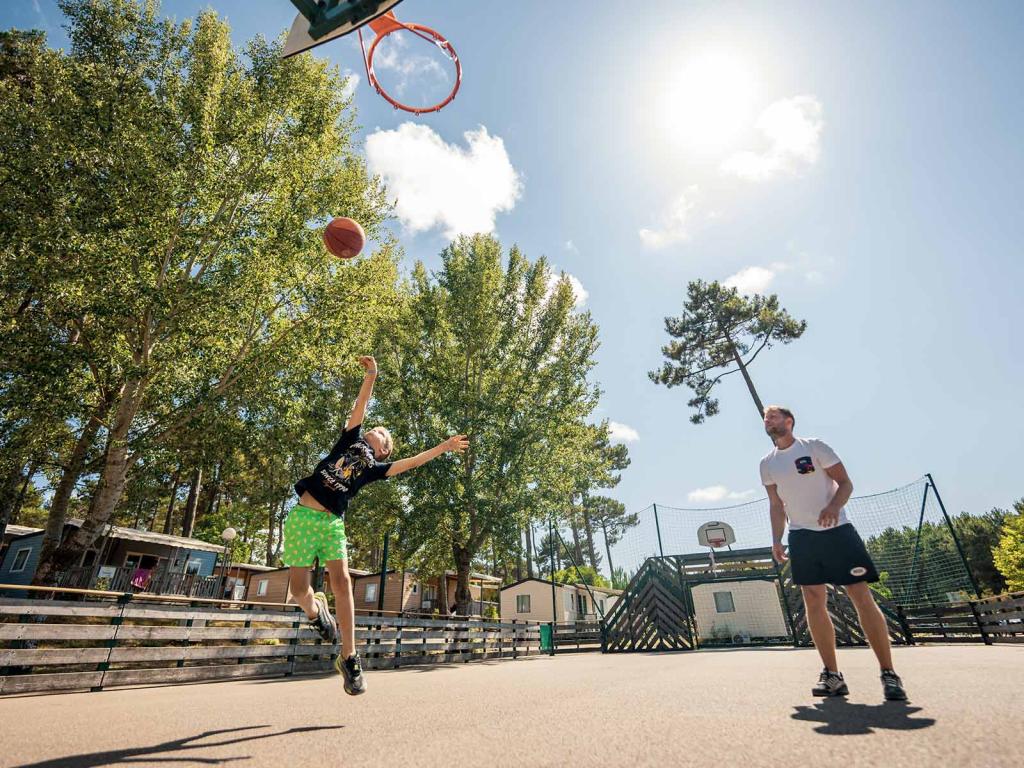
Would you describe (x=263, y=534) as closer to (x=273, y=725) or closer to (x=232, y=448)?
(x=232, y=448)

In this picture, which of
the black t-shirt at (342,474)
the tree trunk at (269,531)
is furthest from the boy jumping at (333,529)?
the tree trunk at (269,531)

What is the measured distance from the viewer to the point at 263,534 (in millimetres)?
32156

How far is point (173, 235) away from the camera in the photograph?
10.5 meters

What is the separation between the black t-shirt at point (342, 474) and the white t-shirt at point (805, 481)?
3.12m

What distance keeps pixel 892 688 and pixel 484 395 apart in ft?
48.6

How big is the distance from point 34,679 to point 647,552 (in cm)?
1572

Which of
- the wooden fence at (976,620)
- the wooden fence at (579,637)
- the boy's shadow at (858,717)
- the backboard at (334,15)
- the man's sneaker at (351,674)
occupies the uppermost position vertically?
the backboard at (334,15)

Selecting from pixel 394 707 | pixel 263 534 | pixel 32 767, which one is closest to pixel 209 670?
pixel 394 707

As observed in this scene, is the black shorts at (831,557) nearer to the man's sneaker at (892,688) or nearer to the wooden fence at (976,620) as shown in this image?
the man's sneaker at (892,688)

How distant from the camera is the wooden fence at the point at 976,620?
10387 mm

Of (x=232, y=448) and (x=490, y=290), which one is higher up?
(x=490, y=290)

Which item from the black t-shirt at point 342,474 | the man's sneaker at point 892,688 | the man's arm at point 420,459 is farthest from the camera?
the man's arm at point 420,459

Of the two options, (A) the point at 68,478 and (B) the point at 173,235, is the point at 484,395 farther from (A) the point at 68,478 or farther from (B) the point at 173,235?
(A) the point at 68,478

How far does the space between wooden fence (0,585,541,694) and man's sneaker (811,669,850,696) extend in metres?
7.12
